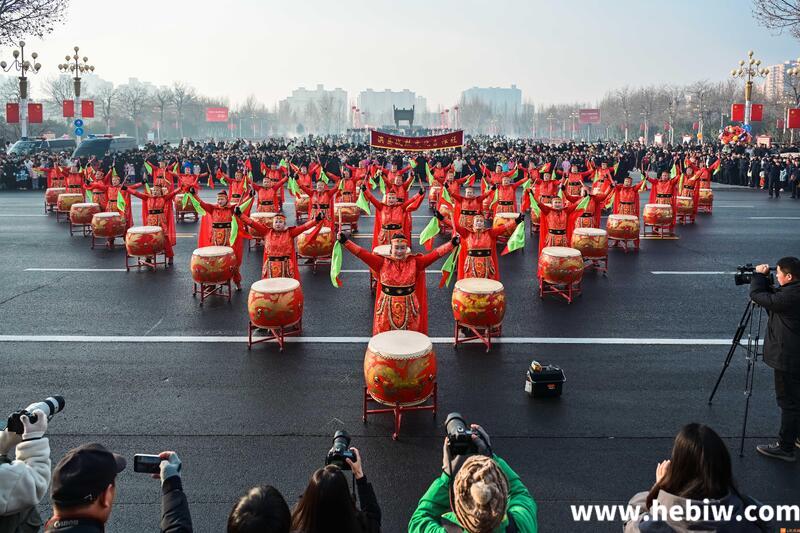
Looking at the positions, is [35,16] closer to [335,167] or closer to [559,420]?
[335,167]

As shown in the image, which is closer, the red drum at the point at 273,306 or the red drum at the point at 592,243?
the red drum at the point at 273,306

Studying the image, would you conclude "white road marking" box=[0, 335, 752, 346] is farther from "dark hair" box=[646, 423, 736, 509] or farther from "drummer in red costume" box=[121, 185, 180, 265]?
"dark hair" box=[646, 423, 736, 509]

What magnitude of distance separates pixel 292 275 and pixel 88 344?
2.97m

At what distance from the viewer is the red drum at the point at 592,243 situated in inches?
516

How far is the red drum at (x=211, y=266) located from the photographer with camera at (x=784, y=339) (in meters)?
8.10

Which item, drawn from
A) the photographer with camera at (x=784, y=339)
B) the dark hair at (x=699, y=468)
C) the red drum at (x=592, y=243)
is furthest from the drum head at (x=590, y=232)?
the dark hair at (x=699, y=468)

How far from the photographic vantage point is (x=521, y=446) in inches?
239

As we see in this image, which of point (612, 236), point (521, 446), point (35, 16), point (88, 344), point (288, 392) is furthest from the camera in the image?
point (35, 16)

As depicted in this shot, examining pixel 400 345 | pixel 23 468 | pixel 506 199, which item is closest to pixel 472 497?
pixel 23 468

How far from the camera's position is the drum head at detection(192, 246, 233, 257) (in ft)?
36.3

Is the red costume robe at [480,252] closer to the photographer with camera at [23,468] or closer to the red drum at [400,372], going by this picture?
the red drum at [400,372]

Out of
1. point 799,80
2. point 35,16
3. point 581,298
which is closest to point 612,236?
point 581,298

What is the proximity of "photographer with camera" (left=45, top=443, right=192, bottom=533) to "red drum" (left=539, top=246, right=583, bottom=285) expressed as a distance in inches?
350

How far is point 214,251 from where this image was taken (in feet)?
36.9
